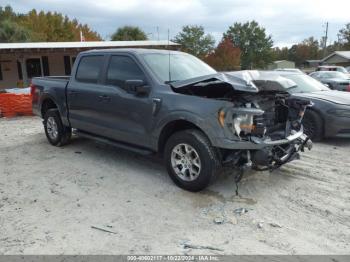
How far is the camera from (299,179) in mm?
5109

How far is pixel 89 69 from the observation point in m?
6.20

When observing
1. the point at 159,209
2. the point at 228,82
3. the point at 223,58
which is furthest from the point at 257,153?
the point at 223,58

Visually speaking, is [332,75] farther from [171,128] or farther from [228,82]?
[228,82]

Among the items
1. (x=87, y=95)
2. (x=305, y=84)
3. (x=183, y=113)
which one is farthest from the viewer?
(x=305, y=84)

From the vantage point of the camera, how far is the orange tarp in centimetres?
1166

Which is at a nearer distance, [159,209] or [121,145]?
[159,209]

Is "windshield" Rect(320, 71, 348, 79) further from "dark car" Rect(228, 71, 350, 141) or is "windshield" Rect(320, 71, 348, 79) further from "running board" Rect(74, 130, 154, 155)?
"running board" Rect(74, 130, 154, 155)

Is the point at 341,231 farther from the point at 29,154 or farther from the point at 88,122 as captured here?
the point at 29,154

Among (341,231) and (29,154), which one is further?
(29,154)

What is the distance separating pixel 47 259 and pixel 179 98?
2.48 metres

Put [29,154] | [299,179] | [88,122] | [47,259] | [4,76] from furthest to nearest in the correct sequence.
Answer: [4,76]
[29,154]
[88,122]
[299,179]
[47,259]

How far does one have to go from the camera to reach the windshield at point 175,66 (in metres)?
5.17

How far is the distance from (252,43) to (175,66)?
67.3 meters

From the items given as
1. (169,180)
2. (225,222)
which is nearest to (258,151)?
(225,222)
